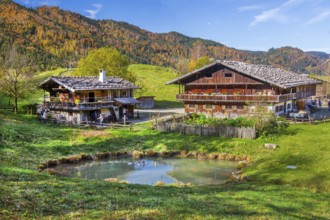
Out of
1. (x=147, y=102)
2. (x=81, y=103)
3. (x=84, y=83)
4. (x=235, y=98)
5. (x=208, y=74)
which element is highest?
(x=208, y=74)

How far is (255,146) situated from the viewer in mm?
32375

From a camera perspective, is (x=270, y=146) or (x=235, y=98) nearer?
(x=270, y=146)

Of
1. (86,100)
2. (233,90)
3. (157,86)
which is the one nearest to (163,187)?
(86,100)

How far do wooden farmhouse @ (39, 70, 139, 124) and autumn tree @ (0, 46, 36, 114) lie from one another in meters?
3.14

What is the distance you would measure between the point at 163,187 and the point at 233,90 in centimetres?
3456

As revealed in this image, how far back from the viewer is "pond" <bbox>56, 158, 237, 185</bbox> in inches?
1028

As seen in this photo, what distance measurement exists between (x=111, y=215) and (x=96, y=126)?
33.9m

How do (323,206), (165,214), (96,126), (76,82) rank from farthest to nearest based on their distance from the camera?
(76,82) < (96,126) < (323,206) < (165,214)

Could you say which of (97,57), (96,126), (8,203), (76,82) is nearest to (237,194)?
(8,203)

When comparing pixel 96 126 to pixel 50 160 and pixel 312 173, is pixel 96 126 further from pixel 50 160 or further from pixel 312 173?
pixel 312 173

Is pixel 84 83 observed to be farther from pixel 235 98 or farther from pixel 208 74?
pixel 235 98

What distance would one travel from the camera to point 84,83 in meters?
51.5

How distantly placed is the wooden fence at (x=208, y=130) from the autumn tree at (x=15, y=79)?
1067 inches

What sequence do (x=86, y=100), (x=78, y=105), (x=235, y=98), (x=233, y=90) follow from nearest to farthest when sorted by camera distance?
(x=78, y=105) → (x=235, y=98) → (x=86, y=100) → (x=233, y=90)
